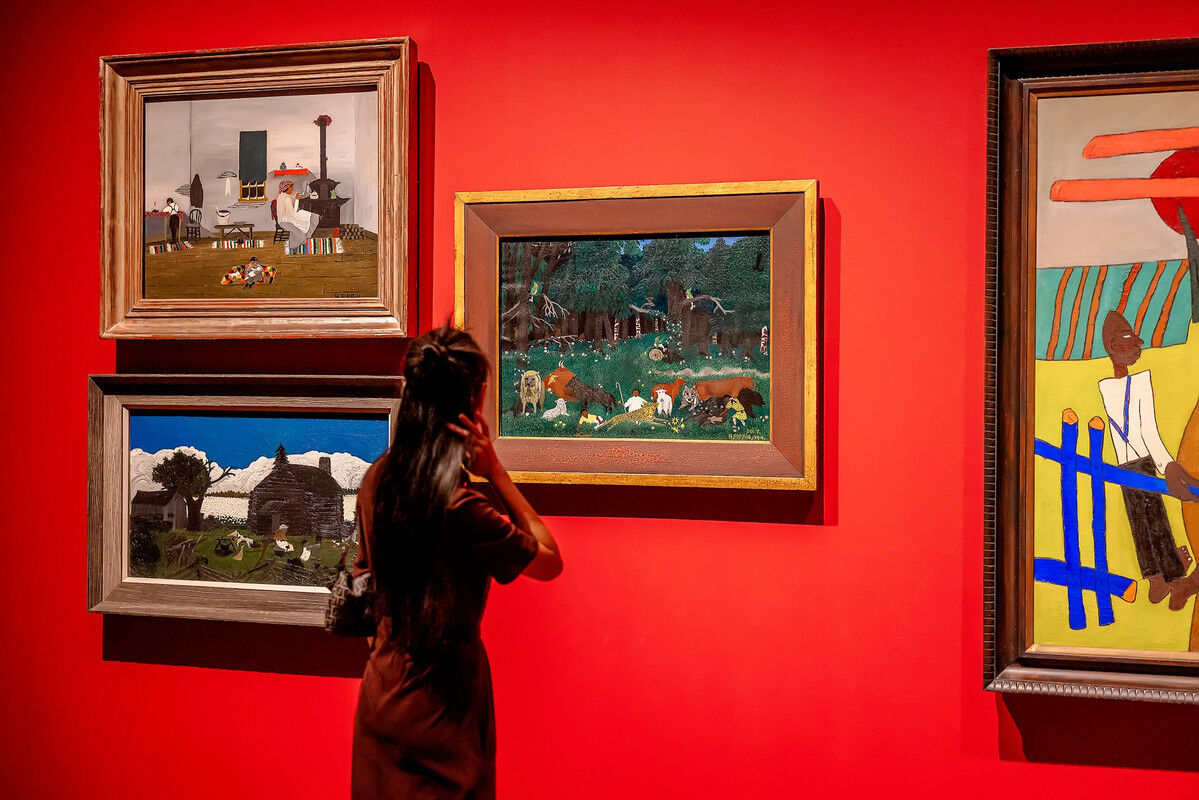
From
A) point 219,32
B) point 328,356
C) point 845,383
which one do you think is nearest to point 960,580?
point 845,383

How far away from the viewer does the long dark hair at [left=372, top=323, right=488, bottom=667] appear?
4.52 feet

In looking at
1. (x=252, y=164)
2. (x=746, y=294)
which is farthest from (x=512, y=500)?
(x=252, y=164)

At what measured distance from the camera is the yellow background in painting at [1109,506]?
168 cm

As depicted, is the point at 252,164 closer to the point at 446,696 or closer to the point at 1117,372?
the point at 446,696

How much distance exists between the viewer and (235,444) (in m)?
2.01

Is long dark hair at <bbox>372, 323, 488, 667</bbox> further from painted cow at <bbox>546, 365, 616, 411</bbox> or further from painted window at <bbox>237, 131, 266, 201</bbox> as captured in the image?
painted window at <bbox>237, 131, 266, 201</bbox>

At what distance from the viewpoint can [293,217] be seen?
77.0 inches

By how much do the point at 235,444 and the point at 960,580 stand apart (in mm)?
1651

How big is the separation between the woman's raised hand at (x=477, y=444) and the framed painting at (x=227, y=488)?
0.49 metres

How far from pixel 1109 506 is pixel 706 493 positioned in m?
0.80

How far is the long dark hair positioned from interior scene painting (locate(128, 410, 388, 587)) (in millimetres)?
566

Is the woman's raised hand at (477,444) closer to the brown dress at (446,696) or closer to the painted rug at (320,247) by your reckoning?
the brown dress at (446,696)

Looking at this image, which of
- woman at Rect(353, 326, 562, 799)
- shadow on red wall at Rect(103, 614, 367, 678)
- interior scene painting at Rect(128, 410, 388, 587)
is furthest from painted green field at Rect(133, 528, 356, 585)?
woman at Rect(353, 326, 562, 799)

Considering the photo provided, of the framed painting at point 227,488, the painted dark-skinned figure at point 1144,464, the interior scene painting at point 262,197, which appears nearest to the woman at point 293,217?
the interior scene painting at point 262,197
